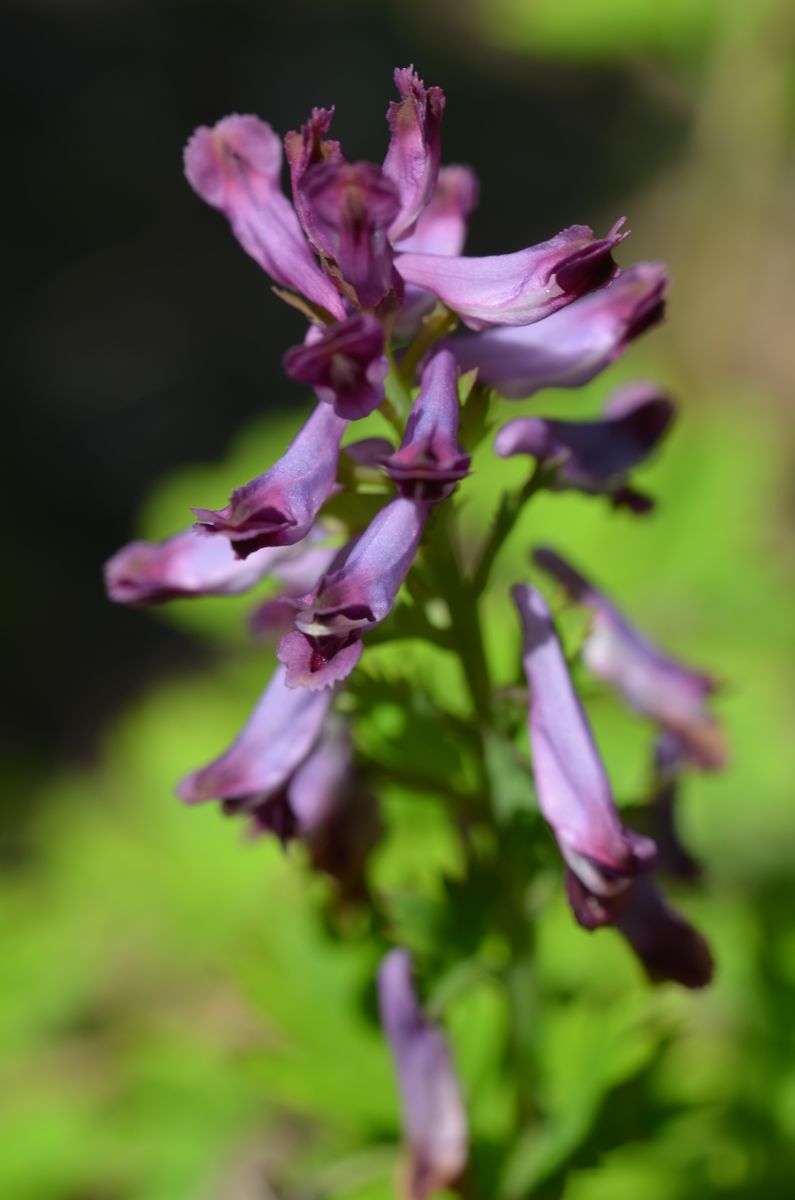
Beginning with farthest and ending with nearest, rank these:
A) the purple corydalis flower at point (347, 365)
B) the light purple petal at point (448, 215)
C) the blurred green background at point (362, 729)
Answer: the blurred green background at point (362, 729) < the light purple petal at point (448, 215) < the purple corydalis flower at point (347, 365)

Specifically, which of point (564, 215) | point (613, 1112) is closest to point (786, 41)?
point (564, 215)

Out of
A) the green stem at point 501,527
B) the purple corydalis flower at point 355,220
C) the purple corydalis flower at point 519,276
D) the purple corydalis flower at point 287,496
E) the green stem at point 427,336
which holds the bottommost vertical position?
the green stem at point 501,527

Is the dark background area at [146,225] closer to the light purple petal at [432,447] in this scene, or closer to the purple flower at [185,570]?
the purple flower at [185,570]

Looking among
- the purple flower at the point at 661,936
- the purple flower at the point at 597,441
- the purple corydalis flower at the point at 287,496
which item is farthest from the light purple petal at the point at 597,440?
the purple flower at the point at 661,936

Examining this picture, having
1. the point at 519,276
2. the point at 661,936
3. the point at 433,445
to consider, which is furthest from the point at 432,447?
the point at 661,936

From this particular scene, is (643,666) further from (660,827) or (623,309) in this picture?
(623,309)

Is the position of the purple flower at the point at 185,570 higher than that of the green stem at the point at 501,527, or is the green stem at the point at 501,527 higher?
the purple flower at the point at 185,570
